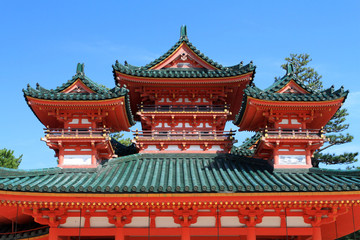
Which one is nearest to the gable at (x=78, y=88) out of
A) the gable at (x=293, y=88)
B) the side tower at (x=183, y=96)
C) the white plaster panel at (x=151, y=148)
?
the side tower at (x=183, y=96)

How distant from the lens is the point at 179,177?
1459 cm

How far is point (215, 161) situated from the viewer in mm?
16891

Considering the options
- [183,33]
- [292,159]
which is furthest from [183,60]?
[292,159]

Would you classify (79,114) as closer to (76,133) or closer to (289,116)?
(76,133)

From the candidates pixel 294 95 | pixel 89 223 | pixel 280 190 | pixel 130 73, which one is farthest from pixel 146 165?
pixel 294 95

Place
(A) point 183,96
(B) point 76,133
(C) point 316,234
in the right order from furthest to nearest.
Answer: (A) point 183,96 → (B) point 76,133 → (C) point 316,234

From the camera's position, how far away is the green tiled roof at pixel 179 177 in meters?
12.7

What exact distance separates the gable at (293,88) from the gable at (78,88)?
30.6 ft

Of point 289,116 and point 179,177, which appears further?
point 289,116

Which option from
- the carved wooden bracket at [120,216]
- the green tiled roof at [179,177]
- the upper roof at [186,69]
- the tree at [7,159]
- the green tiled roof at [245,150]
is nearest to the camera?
the green tiled roof at [179,177]

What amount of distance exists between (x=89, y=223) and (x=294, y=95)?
1059 centimetres

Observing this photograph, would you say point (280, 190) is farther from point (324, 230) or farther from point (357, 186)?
point (324, 230)

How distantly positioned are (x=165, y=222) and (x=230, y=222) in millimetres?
2633

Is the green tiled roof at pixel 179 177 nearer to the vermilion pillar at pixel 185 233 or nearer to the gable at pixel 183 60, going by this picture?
the vermilion pillar at pixel 185 233
